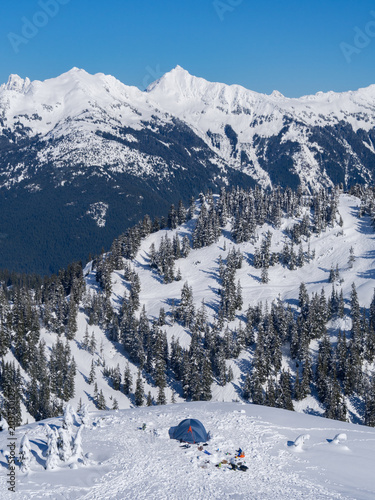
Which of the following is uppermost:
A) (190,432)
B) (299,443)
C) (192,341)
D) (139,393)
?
(190,432)

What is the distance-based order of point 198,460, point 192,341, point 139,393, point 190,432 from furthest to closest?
1. point 192,341
2. point 139,393
3. point 190,432
4. point 198,460

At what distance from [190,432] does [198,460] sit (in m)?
4.93

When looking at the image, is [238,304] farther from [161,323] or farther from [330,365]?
[330,365]

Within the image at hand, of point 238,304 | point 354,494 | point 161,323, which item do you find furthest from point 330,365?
point 354,494

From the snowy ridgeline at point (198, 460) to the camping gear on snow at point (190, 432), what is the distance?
0.83m

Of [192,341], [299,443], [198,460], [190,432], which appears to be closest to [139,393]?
[192,341]

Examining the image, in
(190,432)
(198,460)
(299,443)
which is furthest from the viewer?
(190,432)

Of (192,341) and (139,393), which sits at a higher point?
(192,341)

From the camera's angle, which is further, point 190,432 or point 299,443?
point 190,432

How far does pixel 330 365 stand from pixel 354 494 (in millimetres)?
104831

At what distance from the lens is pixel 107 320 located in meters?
164

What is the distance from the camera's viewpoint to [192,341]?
5738 inches

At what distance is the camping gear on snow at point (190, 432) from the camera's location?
4906cm

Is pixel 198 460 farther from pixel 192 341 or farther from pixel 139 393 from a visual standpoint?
pixel 192 341
